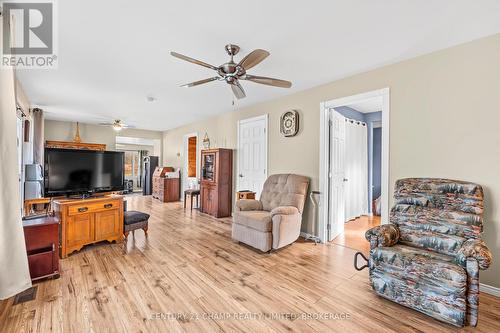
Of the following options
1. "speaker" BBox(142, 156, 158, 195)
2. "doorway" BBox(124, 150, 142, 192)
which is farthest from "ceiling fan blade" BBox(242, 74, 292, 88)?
"doorway" BBox(124, 150, 142, 192)

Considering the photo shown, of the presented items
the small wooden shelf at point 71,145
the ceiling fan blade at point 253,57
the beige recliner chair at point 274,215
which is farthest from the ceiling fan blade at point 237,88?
the small wooden shelf at point 71,145

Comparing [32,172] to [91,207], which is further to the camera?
[32,172]

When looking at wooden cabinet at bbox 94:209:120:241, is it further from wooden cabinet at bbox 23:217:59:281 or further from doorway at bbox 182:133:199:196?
doorway at bbox 182:133:199:196

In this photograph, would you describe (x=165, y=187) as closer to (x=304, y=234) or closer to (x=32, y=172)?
(x=32, y=172)

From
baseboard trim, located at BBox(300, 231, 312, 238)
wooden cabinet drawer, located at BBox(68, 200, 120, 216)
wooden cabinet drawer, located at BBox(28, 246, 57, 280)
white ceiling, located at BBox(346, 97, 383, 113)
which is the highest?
white ceiling, located at BBox(346, 97, 383, 113)

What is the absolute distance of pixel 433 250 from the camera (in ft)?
7.30

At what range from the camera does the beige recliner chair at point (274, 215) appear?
319 centimetres

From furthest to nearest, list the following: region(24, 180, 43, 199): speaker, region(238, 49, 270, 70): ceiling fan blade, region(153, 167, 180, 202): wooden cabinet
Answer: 1. region(153, 167, 180, 202): wooden cabinet
2. region(24, 180, 43, 199): speaker
3. region(238, 49, 270, 70): ceiling fan blade

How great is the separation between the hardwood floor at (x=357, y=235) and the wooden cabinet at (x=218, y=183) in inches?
103

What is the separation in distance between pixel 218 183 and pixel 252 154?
3.51 feet

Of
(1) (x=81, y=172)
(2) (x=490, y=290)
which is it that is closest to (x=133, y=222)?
(1) (x=81, y=172)

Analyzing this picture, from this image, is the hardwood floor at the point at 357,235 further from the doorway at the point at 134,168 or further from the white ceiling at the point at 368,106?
the doorway at the point at 134,168

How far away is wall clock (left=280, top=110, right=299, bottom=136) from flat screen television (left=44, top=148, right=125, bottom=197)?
290 cm

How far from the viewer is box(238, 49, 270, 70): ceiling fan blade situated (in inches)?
81.7
